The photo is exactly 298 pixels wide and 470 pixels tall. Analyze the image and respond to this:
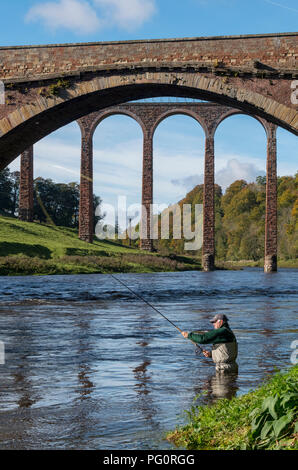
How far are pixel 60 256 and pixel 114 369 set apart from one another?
3579 centimetres

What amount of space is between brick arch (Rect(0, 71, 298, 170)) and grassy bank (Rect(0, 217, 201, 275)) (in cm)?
1195

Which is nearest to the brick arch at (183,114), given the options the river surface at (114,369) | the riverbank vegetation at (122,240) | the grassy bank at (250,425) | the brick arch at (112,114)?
the brick arch at (112,114)

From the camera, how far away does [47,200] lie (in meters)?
72.1

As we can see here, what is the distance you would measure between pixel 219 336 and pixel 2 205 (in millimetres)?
63782

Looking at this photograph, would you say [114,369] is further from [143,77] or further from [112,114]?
[112,114]

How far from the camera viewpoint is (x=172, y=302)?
23.4 metres

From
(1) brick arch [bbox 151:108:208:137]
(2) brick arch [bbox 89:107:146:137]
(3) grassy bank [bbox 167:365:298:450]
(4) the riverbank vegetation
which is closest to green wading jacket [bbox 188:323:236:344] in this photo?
(3) grassy bank [bbox 167:365:298:450]

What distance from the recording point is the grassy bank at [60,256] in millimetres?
41312

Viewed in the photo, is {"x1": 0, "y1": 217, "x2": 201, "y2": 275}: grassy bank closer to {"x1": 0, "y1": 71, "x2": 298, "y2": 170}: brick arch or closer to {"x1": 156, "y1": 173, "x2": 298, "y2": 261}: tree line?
{"x1": 0, "y1": 71, "x2": 298, "y2": 170}: brick arch

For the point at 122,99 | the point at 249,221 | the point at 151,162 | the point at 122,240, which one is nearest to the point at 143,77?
the point at 122,99

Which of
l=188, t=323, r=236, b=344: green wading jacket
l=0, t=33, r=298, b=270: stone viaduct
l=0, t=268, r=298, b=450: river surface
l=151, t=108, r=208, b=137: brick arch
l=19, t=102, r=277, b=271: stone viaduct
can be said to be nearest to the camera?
l=0, t=268, r=298, b=450: river surface

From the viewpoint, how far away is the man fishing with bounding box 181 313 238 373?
9398 mm

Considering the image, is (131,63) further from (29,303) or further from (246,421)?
(246,421)

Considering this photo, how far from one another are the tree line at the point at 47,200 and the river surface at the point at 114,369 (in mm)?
48627
